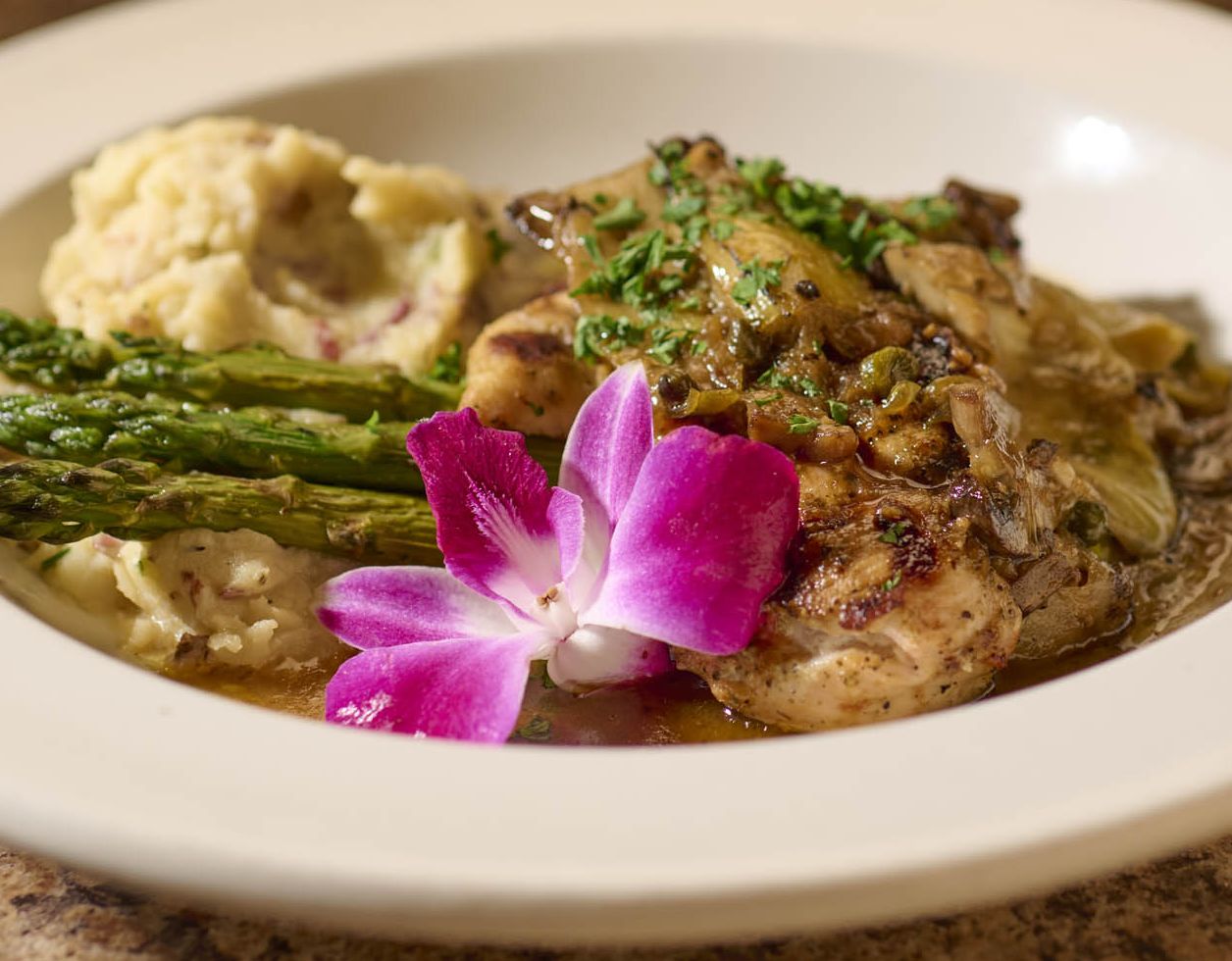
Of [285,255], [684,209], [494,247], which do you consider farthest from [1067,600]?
[285,255]

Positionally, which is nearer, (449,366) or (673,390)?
(673,390)

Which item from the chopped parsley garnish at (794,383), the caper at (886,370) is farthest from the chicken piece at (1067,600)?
the chopped parsley garnish at (794,383)

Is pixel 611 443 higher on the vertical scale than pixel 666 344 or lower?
lower

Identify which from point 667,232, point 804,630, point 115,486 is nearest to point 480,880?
point 804,630

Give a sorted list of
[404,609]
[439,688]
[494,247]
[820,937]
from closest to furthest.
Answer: [820,937]
[439,688]
[404,609]
[494,247]

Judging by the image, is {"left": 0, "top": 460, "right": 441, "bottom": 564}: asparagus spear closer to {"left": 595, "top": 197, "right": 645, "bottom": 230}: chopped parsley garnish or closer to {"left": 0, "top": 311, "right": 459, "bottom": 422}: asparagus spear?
{"left": 0, "top": 311, "right": 459, "bottom": 422}: asparagus spear

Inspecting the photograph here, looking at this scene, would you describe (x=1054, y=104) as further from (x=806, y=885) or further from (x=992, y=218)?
(x=806, y=885)

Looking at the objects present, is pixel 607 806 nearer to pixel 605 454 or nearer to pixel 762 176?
pixel 605 454

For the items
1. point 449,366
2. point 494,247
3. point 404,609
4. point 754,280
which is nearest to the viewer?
point 404,609
